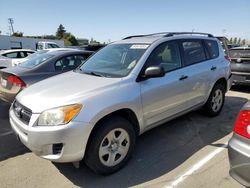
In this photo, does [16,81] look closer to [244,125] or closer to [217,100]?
[217,100]

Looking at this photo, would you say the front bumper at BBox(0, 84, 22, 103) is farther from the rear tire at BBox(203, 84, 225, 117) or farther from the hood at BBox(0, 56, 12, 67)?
the hood at BBox(0, 56, 12, 67)

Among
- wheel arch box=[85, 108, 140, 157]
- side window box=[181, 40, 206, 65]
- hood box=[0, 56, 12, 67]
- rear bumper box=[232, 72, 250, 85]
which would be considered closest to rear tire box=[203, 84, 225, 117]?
side window box=[181, 40, 206, 65]

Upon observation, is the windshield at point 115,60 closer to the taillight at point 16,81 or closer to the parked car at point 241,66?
the taillight at point 16,81

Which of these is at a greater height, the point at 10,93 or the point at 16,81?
the point at 16,81

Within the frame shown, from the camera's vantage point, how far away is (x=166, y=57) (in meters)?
4.09

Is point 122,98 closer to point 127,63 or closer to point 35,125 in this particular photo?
point 127,63

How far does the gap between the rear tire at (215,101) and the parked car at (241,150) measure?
2.69m

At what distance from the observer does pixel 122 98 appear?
10.5 feet

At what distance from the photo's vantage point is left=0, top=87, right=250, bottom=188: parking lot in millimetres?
3102

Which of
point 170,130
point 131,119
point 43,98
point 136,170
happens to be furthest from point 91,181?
point 170,130

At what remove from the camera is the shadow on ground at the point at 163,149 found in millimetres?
3188

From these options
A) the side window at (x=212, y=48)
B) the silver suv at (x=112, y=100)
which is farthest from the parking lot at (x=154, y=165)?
the side window at (x=212, y=48)

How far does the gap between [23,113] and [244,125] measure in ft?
8.49

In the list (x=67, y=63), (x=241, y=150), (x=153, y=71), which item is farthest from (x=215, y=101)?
(x=67, y=63)
